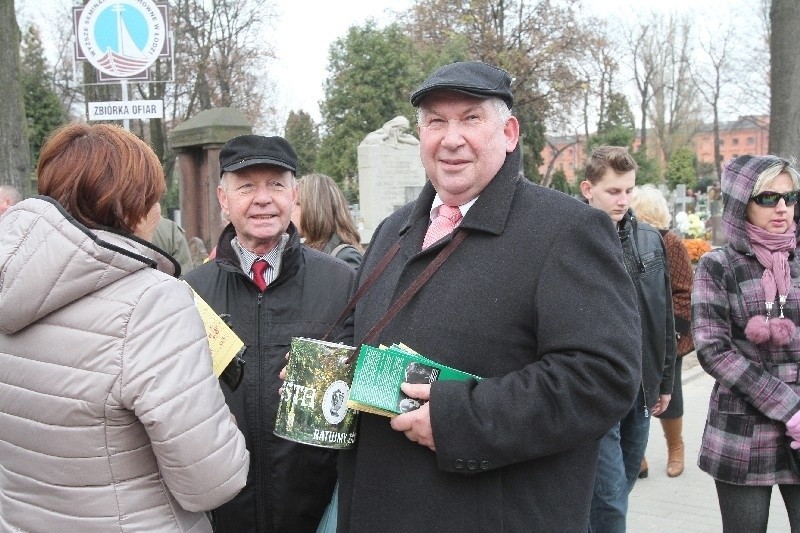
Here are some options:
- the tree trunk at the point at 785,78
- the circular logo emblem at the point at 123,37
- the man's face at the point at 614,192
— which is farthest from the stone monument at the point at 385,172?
the man's face at the point at 614,192

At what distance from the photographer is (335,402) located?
222cm

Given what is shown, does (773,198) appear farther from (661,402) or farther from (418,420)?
(418,420)

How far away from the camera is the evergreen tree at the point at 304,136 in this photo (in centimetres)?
4188

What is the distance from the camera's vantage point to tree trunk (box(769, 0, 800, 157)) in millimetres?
9219

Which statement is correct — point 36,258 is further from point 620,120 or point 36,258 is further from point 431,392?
point 620,120

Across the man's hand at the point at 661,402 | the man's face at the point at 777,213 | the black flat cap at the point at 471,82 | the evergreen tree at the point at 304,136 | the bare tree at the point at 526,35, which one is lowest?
the man's hand at the point at 661,402

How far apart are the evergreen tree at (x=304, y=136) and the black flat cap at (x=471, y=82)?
39551 mm

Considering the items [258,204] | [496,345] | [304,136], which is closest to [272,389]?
[258,204]

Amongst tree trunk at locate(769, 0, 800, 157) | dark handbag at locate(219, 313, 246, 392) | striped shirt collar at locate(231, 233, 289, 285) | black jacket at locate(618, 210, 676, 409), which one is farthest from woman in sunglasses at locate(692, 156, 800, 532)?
tree trunk at locate(769, 0, 800, 157)

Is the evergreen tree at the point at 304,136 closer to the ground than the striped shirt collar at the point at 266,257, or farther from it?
farther from it

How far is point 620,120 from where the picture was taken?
1839 inches

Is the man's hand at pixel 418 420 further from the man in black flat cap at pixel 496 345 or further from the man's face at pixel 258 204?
the man's face at pixel 258 204

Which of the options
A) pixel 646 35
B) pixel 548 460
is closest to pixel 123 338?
pixel 548 460

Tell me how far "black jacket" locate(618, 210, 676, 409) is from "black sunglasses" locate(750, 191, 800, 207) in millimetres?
789
